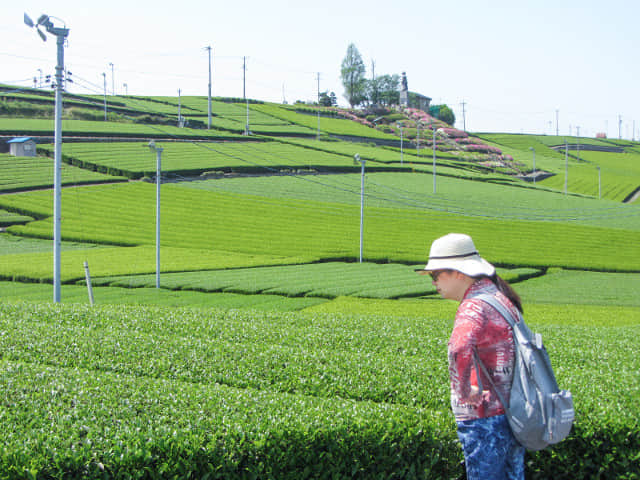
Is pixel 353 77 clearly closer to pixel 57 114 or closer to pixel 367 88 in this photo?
pixel 367 88

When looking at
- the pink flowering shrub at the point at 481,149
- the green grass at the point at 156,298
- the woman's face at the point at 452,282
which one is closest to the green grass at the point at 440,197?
the green grass at the point at 156,298

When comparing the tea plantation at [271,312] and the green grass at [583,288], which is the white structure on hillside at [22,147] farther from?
the green grass at [583,288]

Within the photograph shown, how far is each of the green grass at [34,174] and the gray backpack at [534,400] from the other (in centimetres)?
6146

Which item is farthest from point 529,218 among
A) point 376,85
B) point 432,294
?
point 376,85

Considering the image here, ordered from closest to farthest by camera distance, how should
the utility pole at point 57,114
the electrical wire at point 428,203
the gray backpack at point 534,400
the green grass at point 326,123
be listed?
the gray backpack at point 534,400, the utility pole at point 57,114, the electrical wire at point 428,203, the green grass at point 326,123

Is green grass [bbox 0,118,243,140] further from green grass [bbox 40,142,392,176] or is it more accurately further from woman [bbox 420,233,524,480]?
woman [bbox 420,233,524,480]

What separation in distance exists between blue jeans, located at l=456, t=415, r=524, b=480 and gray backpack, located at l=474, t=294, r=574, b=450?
0.12 metres

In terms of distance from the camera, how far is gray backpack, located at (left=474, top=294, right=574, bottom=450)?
181 inches

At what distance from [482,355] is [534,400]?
0.50m

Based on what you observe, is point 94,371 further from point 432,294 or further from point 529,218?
point 529,218

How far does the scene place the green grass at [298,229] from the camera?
44750 millimetres

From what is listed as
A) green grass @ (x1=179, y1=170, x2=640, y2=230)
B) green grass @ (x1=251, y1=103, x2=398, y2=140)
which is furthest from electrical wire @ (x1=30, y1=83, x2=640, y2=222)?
green grass @ (x1=251, y1=103, x2=398, y2=140)

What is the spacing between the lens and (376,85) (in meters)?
181

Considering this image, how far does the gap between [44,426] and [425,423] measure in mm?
3818
